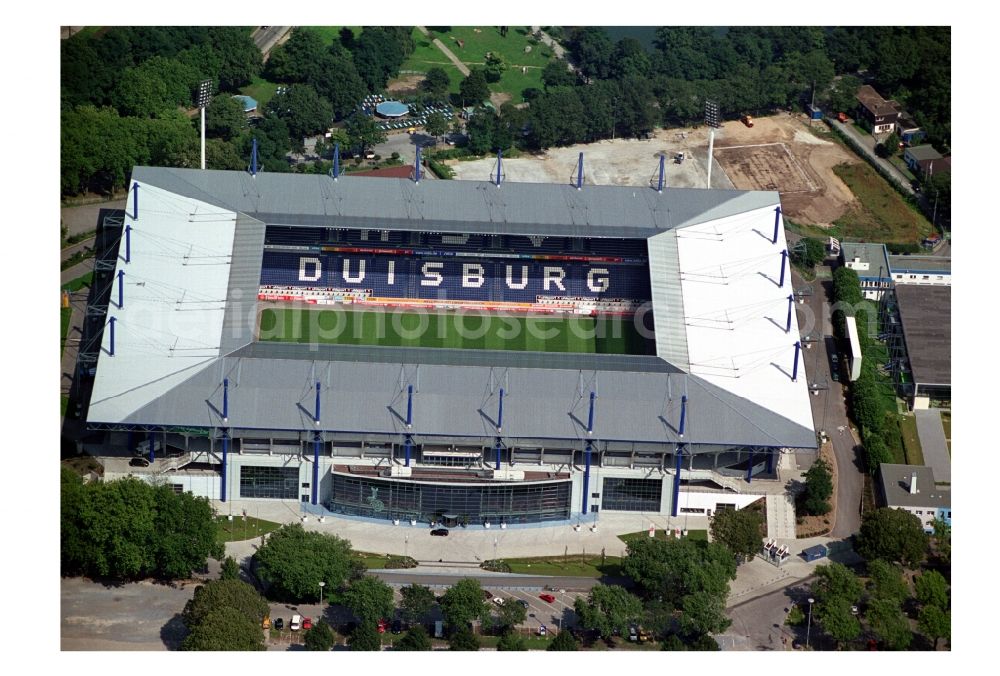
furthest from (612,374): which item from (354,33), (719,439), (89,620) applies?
(354,33)

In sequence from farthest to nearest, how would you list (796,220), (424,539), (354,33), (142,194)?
(354,33)
(796,220)
(142,194)
(424,539)

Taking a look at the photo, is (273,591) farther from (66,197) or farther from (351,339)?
(66,197)

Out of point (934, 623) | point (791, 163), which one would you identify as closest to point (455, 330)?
point (934, 623)

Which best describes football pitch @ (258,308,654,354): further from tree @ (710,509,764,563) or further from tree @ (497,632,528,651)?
tree @ (497,632,528,651)

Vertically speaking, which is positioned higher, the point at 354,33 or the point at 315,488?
the point at 354,33

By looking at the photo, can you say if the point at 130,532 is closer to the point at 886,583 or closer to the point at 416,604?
the point at 416,604

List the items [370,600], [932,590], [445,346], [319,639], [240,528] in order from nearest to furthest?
1. [319,639]
2. [370,600]
3. [932,590]
4. [240,528]
5. [445,346]

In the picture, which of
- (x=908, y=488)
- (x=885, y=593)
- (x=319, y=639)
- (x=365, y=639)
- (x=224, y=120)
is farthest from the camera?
(x=224, y=120)

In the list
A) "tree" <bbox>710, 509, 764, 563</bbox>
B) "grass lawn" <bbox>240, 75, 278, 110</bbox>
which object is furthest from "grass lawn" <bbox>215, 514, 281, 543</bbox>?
"grass lawn" <bbox>240, 75, 278, 110</bbox>

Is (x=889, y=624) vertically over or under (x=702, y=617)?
under
